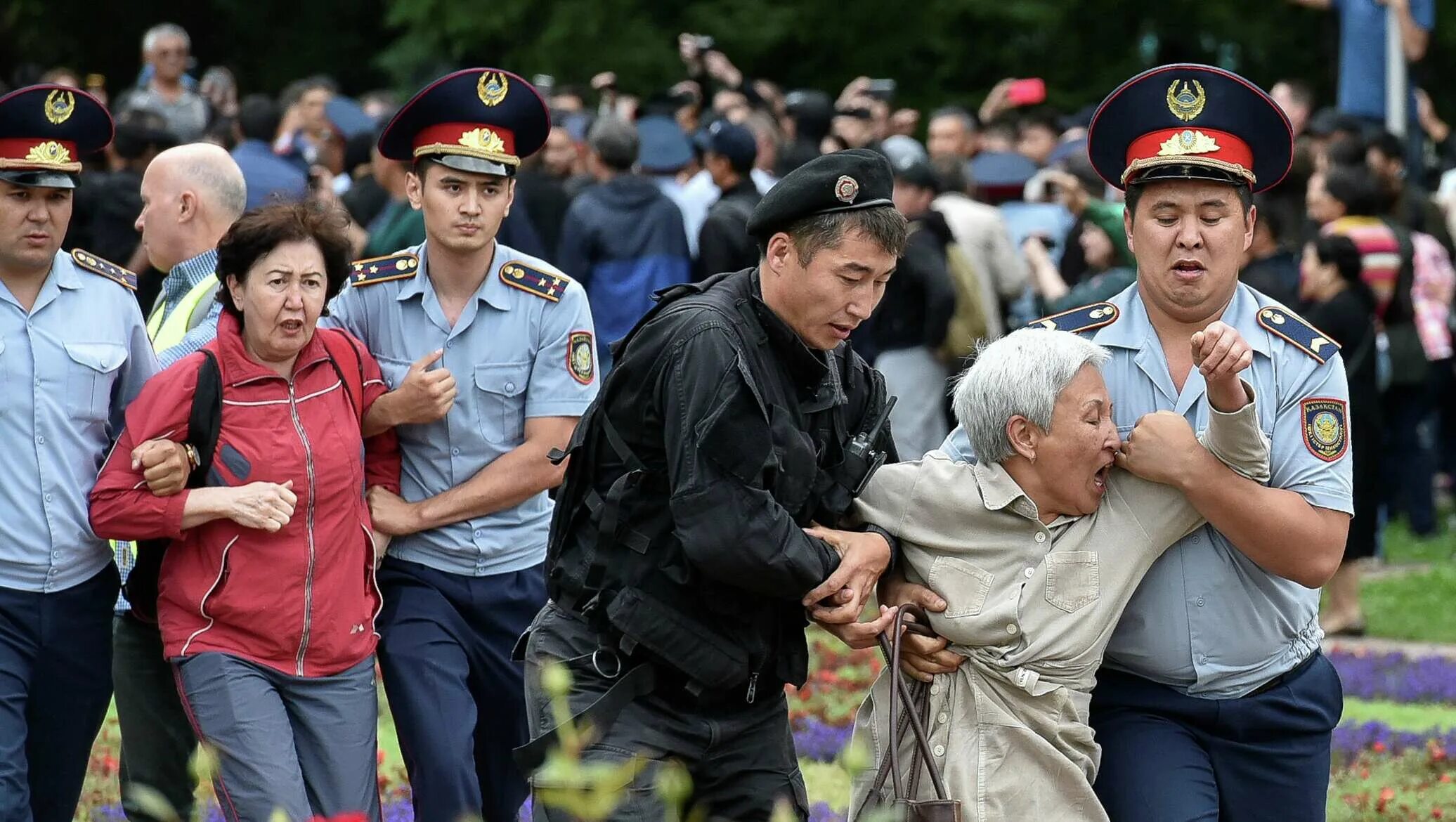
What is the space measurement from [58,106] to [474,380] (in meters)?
1.39

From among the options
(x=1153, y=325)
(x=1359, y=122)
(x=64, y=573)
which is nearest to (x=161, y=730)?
(x=64, y=573)

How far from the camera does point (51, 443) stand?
16.8 ft

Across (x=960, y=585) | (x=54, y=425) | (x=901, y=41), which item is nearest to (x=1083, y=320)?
(x=960, y=585)

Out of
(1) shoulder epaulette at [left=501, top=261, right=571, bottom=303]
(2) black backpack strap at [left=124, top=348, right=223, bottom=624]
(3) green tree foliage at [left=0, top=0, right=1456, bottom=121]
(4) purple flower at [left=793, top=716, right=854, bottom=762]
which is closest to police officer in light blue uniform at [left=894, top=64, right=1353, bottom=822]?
(1) shoulder epaulette at [left=501, top=261, right=571, bottom=303]

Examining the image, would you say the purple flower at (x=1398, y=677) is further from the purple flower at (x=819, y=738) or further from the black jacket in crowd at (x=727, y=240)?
the black jacket in crowd at (x=727, y=240)

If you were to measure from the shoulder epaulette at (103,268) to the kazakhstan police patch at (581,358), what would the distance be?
1256 mm

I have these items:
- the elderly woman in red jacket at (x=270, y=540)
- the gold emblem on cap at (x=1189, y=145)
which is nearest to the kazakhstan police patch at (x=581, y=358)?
the elderly woman in red jacket at (x=270, y=540)

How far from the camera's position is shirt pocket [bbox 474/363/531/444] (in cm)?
548

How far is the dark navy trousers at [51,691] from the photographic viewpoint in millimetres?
5039

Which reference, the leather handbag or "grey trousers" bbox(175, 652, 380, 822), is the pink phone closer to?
"grey trousers" bbox(175, 652, 380, 822)

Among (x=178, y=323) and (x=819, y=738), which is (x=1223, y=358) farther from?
(x=819, y=738)

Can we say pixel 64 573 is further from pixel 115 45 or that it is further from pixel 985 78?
pixel 115 45

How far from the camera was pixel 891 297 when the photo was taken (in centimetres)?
1021

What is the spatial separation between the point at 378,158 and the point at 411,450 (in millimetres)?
5675
